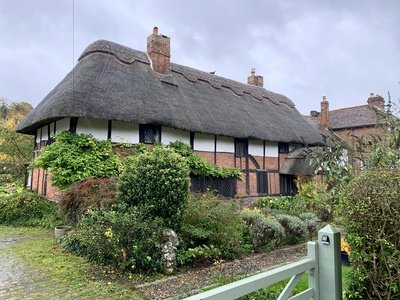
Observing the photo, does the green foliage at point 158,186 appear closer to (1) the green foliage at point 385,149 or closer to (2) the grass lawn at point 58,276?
(2) the grass lawn at point 58,276

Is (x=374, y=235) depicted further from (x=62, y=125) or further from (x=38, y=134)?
(x=38, y=134)

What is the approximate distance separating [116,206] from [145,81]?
763 cm

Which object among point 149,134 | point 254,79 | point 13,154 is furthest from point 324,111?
point 13,154

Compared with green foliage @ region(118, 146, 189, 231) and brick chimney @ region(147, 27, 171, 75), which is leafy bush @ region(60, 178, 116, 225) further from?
brick chimney @ region(147, 27, 171, 75)

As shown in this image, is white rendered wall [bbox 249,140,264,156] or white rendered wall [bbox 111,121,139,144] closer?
white rendered wall [bbox 111,121,139,144]

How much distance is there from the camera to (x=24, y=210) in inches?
401

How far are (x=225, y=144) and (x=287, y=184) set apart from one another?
17.5 feet

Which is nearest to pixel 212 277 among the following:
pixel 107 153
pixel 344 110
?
pixel 107 153

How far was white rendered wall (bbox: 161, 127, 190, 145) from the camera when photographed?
1188 cm

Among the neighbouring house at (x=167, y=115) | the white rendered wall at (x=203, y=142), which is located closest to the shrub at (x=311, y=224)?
the neighbouring house at (x=167, y=115)

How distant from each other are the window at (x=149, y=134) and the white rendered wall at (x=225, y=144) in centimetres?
324

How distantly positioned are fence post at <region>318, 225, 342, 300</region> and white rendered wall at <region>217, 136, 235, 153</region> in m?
11.3

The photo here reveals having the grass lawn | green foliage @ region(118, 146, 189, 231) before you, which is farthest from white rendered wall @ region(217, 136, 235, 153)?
the grass lawn

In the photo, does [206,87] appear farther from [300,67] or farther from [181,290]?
[181,290]
